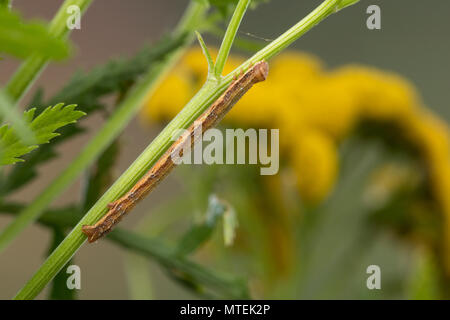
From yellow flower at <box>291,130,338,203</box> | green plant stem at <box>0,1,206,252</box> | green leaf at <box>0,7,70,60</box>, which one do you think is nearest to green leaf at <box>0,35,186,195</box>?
green plant stem at <box>0,1,206,252</box>

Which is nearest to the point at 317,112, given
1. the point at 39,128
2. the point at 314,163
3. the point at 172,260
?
the point at 314,163

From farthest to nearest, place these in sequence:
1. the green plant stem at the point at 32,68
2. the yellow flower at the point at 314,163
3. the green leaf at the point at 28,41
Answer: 1. the yellow flower at the point at 314,163
2. the green plant stem at the point at 32,68
3. the green leaf at the point at 28,41

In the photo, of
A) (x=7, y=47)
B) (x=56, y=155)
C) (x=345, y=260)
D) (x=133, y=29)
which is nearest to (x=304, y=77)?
(x=345, y=260)

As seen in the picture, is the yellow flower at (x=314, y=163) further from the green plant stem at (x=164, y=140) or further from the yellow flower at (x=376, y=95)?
the green plant stem at (x=164, y=140)

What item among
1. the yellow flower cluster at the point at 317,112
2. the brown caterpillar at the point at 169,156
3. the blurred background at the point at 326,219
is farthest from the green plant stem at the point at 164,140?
the yellow flower cluster at the point at 317,112

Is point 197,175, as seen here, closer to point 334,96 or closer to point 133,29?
point 334,96

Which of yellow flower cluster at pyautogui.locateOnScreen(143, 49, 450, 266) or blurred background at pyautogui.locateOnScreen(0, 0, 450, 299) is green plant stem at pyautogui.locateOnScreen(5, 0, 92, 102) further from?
yellow flower cluster at pyautogui.locateOnScreen(143, 49, 450, 266)

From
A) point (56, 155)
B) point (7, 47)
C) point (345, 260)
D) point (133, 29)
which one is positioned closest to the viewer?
point (7, 47)
